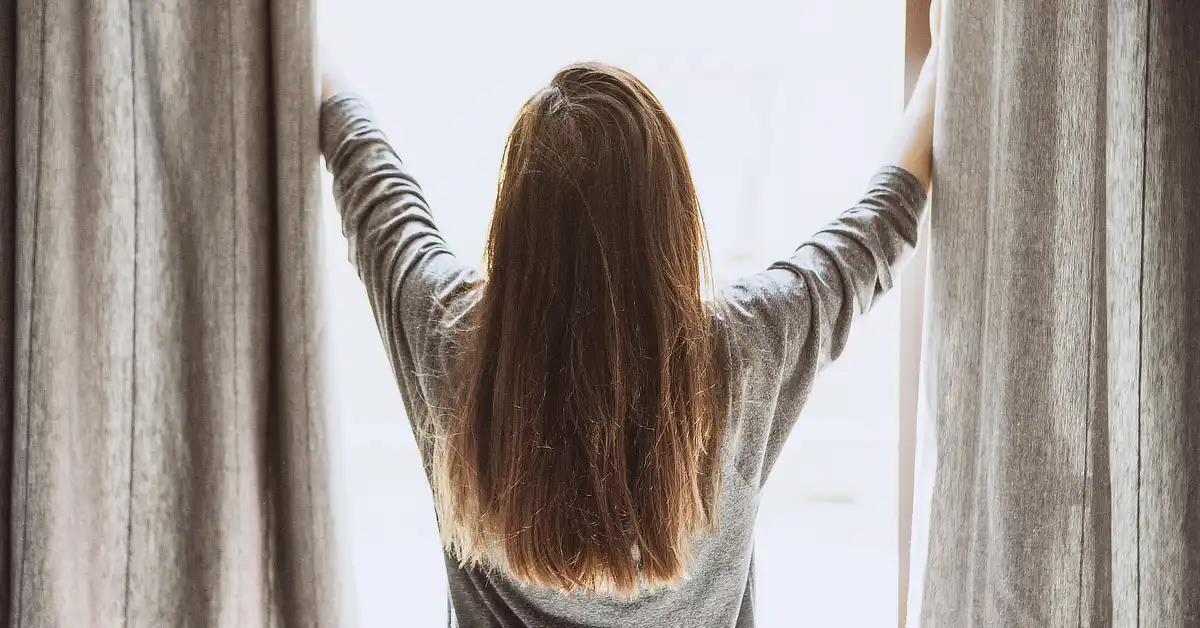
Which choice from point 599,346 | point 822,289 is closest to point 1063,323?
point 822,289

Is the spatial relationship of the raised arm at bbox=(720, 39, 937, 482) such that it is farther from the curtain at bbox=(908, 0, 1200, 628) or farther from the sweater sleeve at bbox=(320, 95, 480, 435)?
the sweater sleeve at bbox=(320, 95, 480, 435)

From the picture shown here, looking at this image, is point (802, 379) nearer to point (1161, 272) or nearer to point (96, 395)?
point (1161, 272)

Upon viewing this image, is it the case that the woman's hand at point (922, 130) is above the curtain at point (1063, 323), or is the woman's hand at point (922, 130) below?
above

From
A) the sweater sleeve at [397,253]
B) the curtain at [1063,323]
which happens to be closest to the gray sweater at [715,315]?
the sweater sleeve at [397,253]

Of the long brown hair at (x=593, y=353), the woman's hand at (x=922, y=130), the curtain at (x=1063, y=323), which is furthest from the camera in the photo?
the woman's hand at (x=922, y=130)

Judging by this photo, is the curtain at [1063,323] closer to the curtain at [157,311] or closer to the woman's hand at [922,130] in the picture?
the woman's hand at [922,130]

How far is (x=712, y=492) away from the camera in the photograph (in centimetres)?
86

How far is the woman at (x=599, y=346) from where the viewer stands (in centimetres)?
79

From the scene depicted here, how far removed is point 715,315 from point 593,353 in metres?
0.14

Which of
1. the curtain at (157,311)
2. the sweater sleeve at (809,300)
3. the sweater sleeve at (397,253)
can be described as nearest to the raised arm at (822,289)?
the sweater sleeve at (809,300)

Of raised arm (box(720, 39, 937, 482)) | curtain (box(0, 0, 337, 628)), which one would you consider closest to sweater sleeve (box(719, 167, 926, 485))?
raised arm (box(720, 39, 937, 482))

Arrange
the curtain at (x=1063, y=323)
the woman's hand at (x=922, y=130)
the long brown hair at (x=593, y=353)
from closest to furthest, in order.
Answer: the curtain at (x=1063, y=323) < the long brown hair at (x=593, y=353) < the woman's hand at (x=922, y=130)

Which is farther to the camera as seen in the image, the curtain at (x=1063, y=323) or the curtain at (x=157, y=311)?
the curtain at (x=157, y=311)

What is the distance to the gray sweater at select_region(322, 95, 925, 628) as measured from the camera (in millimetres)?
858
